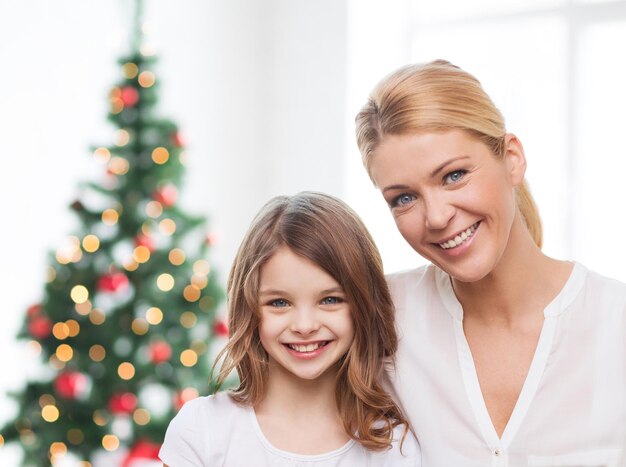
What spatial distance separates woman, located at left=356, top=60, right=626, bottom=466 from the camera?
5.81ft

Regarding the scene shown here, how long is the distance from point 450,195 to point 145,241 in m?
2.13

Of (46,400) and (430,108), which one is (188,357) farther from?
(430,108)

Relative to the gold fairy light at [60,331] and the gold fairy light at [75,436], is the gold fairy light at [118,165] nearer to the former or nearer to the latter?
the gold fairy light at [60,331]

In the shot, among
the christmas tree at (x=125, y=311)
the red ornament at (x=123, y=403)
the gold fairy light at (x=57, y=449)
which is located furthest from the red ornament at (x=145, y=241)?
the gold fairy light at (x=57, y=449)

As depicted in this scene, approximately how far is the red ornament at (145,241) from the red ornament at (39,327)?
1.68 feet

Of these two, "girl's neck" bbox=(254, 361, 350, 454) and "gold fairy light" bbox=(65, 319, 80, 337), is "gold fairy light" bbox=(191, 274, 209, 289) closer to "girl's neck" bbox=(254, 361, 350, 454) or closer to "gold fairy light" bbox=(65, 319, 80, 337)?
"gold fairy light" bbox=(65, 319, 80, 337)

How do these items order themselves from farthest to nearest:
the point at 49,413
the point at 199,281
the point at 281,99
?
the point at 281,99 < the point at 199,281 < the point at 49,413

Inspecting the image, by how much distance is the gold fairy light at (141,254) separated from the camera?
359 cm

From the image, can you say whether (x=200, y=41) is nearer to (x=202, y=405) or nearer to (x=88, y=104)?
(x=88, y=104)

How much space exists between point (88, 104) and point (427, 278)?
2.66 m

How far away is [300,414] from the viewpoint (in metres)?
1.96

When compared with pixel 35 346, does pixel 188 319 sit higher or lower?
higher

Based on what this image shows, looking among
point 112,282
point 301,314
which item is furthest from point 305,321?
point 112,282

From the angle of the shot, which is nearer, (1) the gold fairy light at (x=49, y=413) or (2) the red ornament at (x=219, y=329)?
(1) the gold fairy light at (x=49, y=413)
